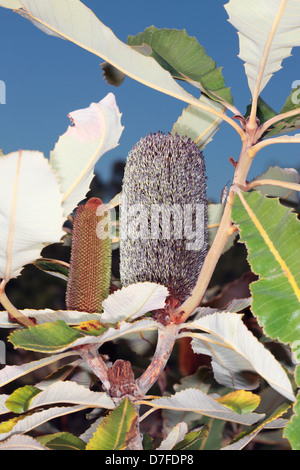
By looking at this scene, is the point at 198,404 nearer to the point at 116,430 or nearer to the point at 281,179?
the point at 116,430

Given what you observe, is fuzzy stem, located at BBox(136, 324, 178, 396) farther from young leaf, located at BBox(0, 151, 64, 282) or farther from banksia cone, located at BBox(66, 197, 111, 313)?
Answer: young leaf, located at BBox(0, 151, 64, 282)

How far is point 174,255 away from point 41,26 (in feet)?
1.19

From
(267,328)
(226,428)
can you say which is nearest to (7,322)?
(267,328)

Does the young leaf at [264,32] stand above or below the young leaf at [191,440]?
above

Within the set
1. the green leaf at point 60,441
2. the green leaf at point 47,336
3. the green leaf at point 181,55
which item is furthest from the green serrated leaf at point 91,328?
the green leaf at point 181,55

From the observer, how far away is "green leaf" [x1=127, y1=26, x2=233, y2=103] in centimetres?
69

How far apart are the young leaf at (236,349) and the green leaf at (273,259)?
5 cm

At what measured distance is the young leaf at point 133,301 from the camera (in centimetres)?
52

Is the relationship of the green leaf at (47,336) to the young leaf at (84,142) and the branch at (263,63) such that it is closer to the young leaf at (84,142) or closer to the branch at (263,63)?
the young leaf at (84,142)

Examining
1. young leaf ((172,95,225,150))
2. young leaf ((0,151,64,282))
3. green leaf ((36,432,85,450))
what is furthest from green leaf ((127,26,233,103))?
green leaf ((36,432,85,450))

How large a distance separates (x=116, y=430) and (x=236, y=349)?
0.56 feet

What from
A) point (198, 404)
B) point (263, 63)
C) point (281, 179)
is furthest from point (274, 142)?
point (198, 404)

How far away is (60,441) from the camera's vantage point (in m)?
0.70

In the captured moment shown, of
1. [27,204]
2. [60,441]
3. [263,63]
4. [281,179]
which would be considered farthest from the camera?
[281,179]
